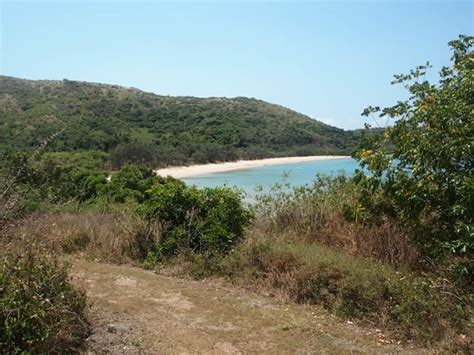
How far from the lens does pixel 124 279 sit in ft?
20.8

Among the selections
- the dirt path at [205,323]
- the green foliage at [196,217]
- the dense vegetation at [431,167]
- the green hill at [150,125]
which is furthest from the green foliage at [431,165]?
the green hill at [150,125]

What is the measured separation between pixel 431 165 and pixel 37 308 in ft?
14.0

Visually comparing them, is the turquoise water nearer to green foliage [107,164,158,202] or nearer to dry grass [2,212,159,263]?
green foliage [107,164,158,202]

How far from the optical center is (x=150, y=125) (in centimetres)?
7244

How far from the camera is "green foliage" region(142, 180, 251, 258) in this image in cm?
705

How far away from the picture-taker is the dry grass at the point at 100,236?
→ 293 inches

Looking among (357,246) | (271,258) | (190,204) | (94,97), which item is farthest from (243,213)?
(94,97)

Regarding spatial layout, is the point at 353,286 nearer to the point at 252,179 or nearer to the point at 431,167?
the point at 431,167

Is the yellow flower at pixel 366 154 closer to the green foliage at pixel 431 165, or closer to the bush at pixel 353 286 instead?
the green foliage at pixel 431 165

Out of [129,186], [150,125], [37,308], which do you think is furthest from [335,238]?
[150,125]

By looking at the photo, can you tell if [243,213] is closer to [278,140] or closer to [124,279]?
[124,279]

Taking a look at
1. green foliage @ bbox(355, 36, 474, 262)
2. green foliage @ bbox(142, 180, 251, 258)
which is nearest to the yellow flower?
green foliage @ bbox(355, 36, 474, 262)

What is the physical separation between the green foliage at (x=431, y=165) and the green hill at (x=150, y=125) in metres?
35.9

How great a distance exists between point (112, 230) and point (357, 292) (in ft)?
15.6
